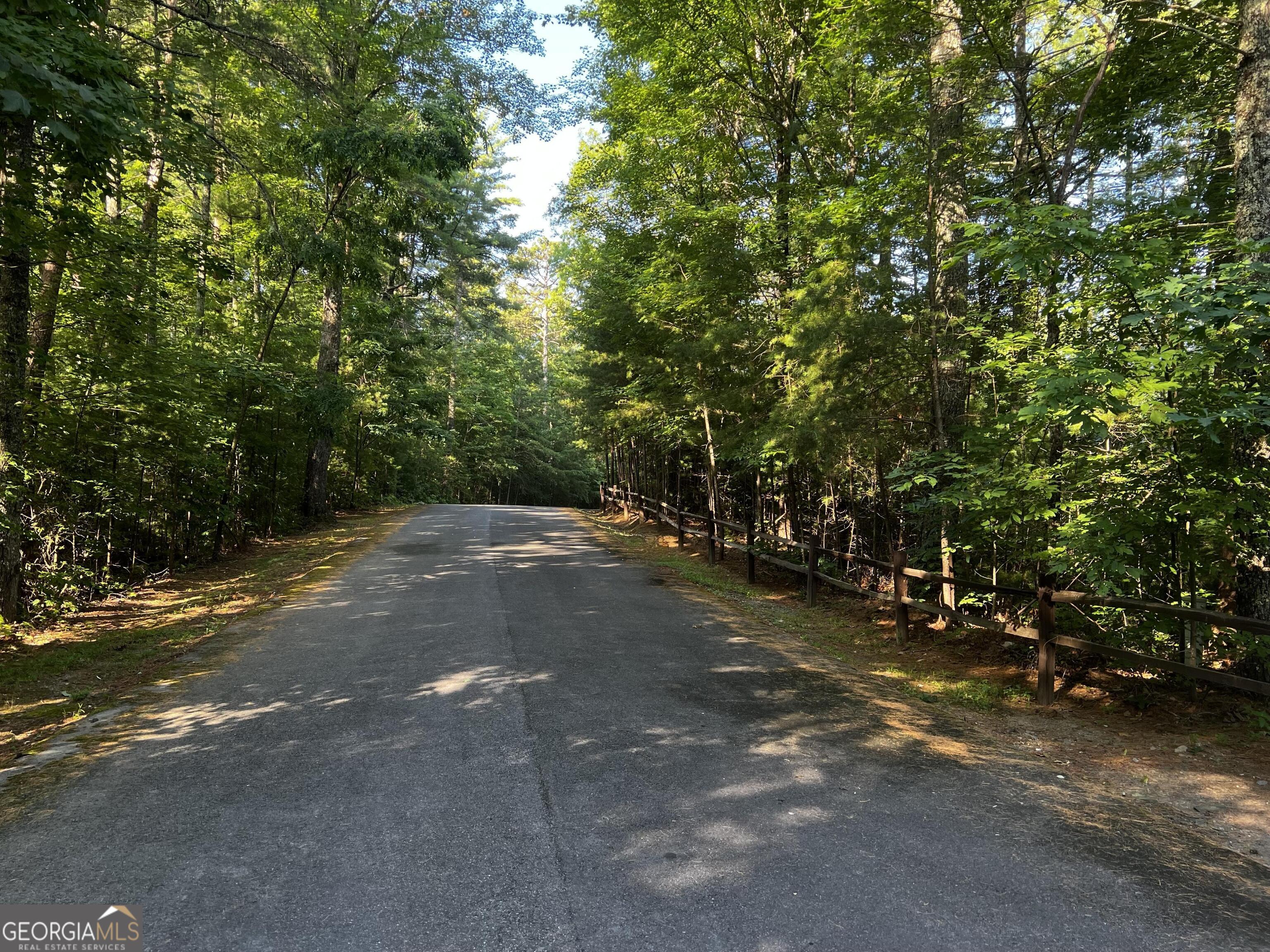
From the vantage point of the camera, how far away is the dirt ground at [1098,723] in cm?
374

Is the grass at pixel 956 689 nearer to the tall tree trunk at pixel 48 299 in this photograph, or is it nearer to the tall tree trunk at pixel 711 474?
the tall tree trunk at pixel 711 474

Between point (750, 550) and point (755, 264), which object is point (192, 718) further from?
point (755, 264)

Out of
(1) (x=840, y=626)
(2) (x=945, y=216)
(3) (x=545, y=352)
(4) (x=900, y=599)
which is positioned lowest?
(1) (x=840, y=626)

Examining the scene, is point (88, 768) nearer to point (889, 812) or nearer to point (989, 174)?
point (889, 812)

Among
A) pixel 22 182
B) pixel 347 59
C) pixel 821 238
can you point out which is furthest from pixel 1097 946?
pixel 347 59

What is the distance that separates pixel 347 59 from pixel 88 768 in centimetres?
1515

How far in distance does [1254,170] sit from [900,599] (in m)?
4.74

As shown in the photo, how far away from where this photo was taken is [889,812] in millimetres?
3500

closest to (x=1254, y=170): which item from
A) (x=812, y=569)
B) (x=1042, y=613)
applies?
(x=1042, y=613)

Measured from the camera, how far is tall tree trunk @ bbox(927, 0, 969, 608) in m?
6.77

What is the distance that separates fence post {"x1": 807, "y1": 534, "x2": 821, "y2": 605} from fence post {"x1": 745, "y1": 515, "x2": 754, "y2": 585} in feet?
5.23
